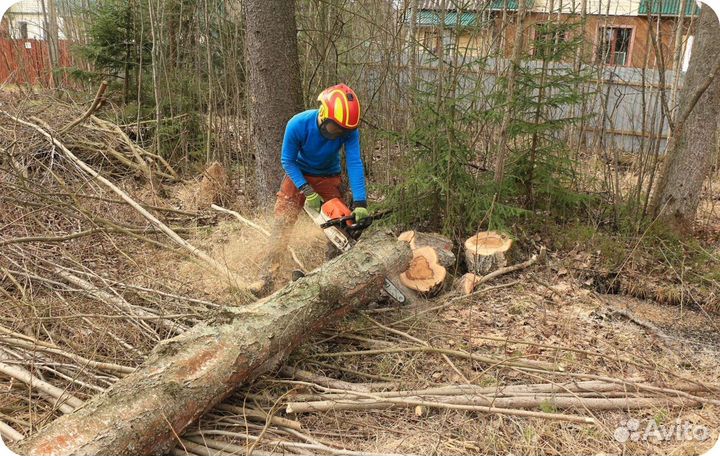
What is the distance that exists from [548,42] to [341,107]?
246 cm

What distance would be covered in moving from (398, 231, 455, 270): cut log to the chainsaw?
2.22 ft

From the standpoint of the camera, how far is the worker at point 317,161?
4184 mm

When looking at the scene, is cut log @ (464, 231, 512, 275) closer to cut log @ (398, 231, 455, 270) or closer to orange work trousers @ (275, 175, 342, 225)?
cut log @ (398, 231, 455, 270)

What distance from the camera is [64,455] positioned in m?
2.47

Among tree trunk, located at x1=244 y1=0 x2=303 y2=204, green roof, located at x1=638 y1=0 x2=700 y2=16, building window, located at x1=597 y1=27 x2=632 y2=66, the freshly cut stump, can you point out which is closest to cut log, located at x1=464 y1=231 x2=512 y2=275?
the freshly cut stump

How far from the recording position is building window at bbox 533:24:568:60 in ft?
16.6

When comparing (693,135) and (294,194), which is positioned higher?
(693,135)

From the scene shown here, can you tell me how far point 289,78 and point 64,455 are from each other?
4.27m

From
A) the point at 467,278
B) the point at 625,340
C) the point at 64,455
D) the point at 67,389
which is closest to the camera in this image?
the point at 64,455

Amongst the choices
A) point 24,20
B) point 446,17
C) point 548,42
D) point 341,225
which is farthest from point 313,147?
point 24,20

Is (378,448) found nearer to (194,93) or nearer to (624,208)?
(624,208)

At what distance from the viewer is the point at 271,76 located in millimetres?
5555

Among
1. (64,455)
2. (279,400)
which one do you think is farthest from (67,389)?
(279,400)

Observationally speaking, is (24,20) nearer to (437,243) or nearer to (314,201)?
(314,201)
